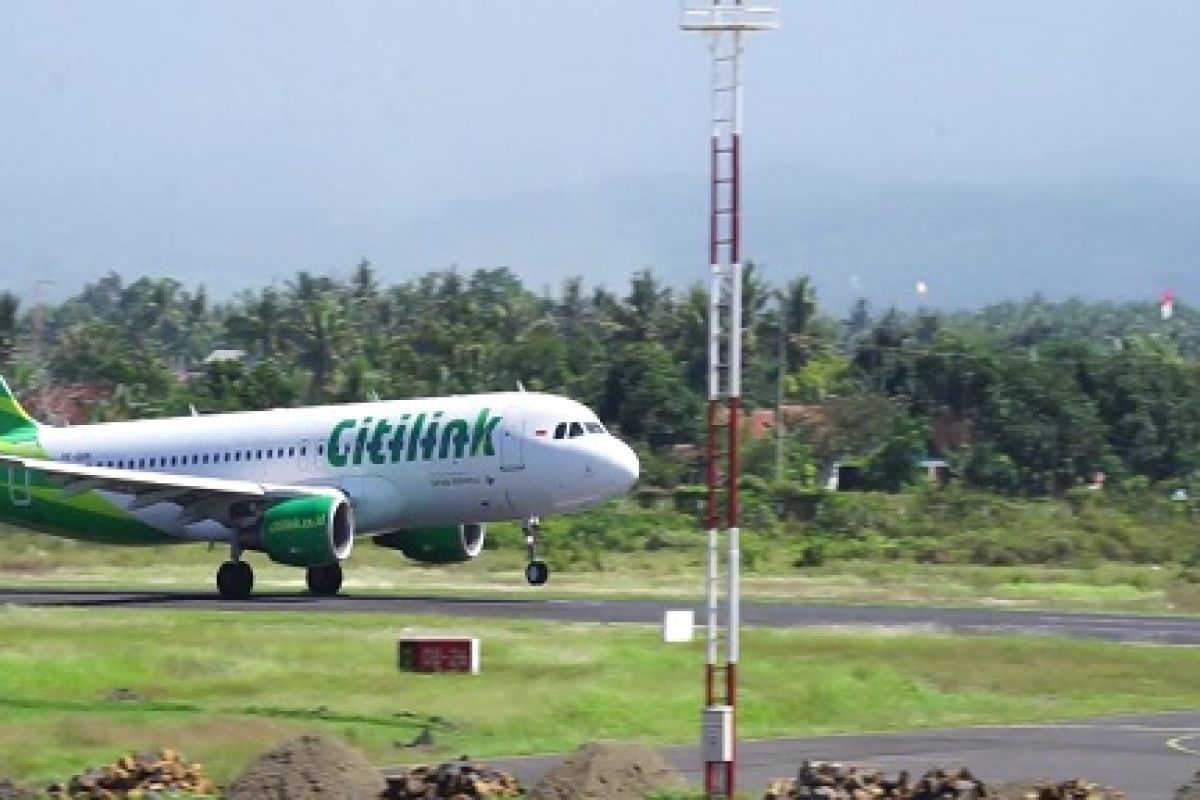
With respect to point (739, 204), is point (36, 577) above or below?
below

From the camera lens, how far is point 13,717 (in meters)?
34.4

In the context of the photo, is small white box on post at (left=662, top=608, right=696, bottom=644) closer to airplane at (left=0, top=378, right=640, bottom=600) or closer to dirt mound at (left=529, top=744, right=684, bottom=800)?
airplane at (left=0, top=378, right=640, bottom=600)

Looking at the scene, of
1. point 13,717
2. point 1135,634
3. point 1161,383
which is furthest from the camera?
point 1161,383

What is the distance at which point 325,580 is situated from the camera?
59.1m

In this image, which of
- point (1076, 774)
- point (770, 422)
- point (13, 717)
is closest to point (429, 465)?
point (13, 717)

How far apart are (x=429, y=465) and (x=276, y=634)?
42.9 feet

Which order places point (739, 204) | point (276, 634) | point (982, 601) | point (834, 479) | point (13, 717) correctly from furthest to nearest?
point (834, 479) < point (982, 601) < point (276, 634) < point (13, 717) < point (739, 204)

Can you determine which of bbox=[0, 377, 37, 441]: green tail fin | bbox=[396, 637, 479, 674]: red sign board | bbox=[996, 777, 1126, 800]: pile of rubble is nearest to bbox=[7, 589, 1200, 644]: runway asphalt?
bbox=[0, 377, 37, 441]: green tail fin

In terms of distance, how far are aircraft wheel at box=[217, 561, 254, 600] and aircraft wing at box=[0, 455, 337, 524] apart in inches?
46.6

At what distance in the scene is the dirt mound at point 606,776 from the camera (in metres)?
25.2

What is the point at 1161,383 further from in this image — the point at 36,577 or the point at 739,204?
the point at 739,204

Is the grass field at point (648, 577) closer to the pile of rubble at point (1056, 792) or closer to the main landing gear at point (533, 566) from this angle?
the main landing gear at point (533, 566)

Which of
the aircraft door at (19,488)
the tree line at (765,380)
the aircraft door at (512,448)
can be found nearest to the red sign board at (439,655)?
the aircraft door at (512,448)

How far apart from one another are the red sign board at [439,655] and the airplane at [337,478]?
623 inches
